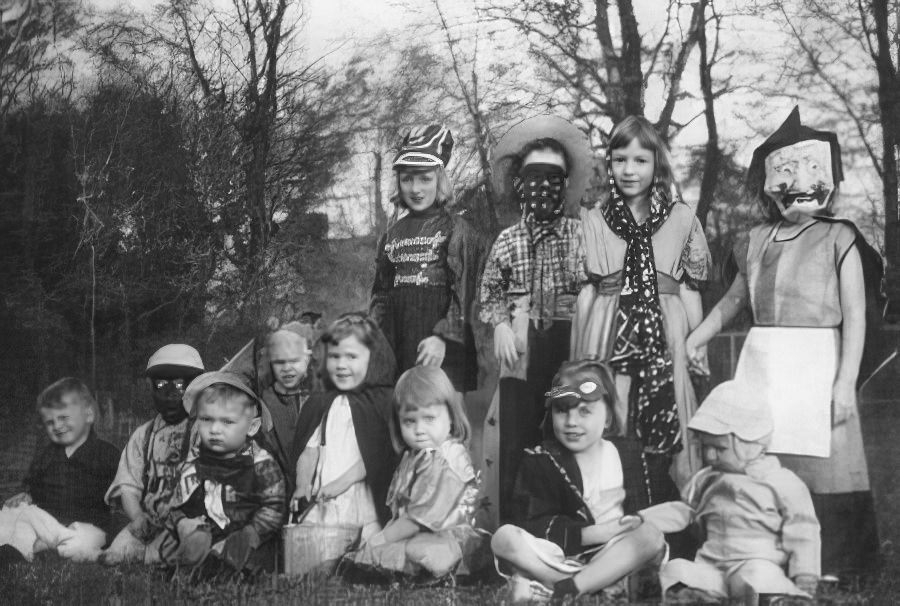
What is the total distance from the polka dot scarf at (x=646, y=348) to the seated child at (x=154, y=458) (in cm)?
228

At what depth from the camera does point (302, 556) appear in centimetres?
545

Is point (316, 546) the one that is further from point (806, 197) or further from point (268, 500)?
point (806, 197)

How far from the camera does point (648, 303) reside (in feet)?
17.2

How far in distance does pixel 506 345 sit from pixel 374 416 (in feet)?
2.47

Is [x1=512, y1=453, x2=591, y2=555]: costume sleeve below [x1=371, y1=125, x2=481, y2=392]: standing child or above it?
below

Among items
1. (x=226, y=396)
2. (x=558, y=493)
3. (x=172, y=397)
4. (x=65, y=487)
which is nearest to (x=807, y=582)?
(x=558, y=493)

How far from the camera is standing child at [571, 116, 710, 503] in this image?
5.21 metres

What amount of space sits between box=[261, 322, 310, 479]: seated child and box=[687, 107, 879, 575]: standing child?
6.53 ft

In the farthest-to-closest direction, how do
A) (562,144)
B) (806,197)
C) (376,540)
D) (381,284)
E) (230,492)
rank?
(381,284), (230,492), (562,144), (376,540), (806,197)

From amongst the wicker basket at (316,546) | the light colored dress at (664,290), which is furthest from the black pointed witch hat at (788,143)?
the wicker basket at (316,546)

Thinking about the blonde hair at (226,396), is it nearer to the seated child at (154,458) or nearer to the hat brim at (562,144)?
the seated child at (154,458)

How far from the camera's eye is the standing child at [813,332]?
506 cm

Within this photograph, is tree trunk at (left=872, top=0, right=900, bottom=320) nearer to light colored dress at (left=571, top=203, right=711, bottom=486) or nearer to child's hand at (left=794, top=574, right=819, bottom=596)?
light colored dress at (left=571, top=203, right=711, bottom=486)

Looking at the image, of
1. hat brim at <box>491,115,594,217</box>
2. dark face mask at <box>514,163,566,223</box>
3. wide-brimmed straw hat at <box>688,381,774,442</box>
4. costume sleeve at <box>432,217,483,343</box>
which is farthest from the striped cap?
wide-brimmed straw hat at <box>688,381,774,442</box>
